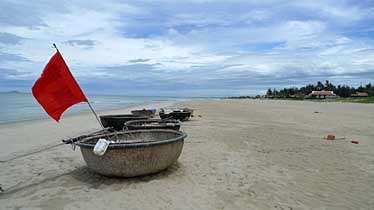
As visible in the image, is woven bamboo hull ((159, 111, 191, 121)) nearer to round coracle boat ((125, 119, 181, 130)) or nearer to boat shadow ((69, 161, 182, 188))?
round coracle boat ((125, 119, 181, 130))

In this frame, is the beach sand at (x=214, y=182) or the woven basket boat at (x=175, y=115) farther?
the woven basket boat at (x=175, y=115)

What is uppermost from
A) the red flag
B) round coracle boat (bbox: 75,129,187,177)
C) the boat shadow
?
the red flag

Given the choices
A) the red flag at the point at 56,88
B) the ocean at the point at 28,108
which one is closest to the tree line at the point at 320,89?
the ocean at the point at 28,108

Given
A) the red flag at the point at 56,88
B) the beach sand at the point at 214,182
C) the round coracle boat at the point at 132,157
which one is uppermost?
the red flag at the point at 56,88

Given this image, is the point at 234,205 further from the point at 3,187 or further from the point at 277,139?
the point at 277,139

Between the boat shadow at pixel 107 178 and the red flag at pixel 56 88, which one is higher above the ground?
the red flag at pixel 56 88

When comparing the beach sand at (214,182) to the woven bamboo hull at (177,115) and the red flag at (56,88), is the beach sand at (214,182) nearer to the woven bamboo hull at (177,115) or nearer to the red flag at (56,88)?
the red flag at (56,88)

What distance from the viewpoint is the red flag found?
543 cm

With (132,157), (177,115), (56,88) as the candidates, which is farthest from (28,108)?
(132,157)

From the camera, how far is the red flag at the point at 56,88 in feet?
17.8

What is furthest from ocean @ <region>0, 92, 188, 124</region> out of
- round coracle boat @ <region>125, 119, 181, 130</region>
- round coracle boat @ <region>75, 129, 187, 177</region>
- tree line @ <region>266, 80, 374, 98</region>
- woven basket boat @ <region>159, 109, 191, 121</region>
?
tree line @ <region>266, 80, 374, 98</region>

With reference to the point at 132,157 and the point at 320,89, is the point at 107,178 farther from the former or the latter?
the point at 320,89

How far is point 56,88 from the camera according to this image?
5.55m

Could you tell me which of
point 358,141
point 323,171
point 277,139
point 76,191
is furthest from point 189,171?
point 358,141
